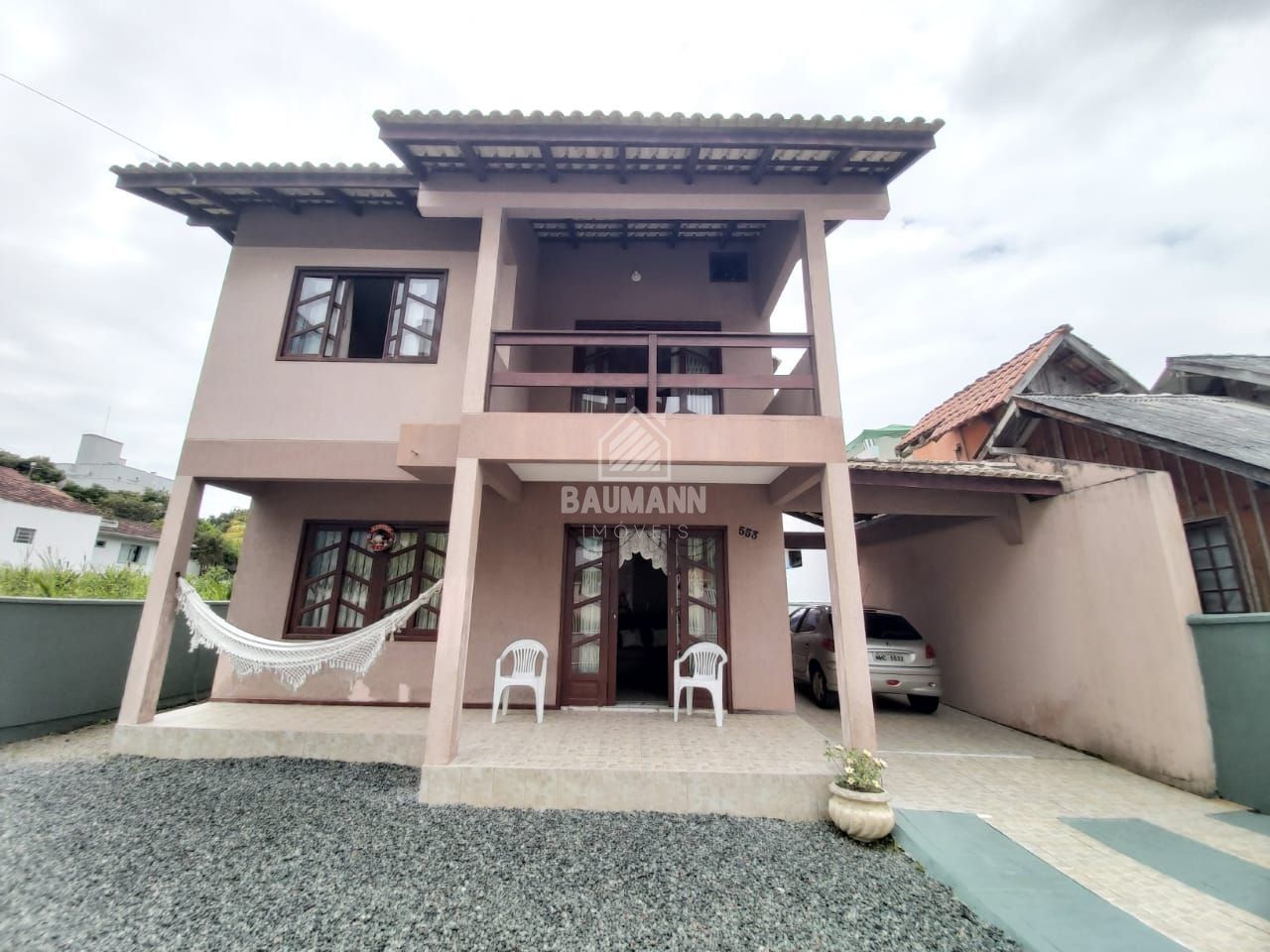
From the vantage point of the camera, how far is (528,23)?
18.0ft

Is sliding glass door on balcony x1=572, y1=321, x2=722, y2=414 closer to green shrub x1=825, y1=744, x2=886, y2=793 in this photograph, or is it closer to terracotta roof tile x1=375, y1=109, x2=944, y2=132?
terracotta roof tile x1=375, y1=109, x2=944, y2=132

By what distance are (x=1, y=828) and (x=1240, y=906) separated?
7.39 meters

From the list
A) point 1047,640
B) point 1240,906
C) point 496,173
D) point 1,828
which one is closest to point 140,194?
point 496,173

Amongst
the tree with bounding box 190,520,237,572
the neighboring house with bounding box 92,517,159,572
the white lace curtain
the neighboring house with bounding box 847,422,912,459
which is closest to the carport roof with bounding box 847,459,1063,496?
the white lace curtain

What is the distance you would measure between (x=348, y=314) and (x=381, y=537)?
265 cm

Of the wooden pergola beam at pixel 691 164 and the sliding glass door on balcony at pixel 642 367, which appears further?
the sliding glass door on balcony at pixel 642 367

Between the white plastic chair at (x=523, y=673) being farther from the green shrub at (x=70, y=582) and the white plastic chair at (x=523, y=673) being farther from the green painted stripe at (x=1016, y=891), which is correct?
the green shrub at (x=70, y=582)

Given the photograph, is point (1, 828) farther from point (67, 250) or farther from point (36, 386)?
point (36, 386)

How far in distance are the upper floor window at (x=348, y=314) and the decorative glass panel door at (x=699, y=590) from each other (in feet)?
12.1

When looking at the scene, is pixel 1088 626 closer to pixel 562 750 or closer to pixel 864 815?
pixel 864 815

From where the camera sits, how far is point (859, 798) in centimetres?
324

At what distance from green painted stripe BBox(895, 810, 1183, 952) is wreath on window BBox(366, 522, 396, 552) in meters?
5.70

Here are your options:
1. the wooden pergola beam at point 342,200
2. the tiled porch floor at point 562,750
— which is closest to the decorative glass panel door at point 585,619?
the tiled porch floor at point 562,750

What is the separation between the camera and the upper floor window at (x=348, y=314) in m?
5.21
